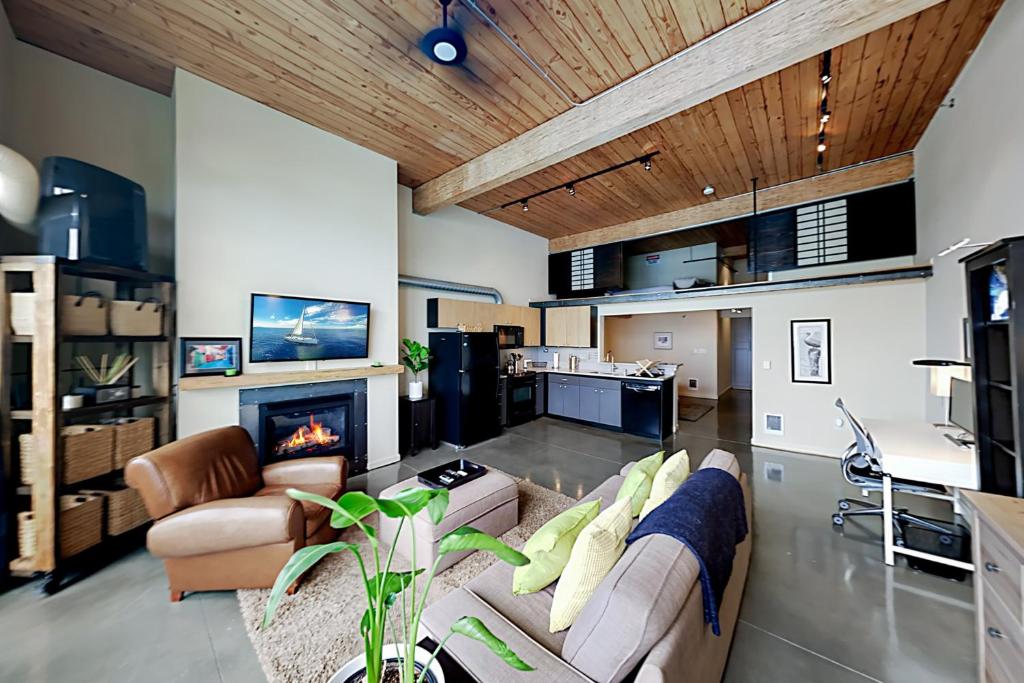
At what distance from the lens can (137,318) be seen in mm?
2836

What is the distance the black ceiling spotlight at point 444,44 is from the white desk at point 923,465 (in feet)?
13.4

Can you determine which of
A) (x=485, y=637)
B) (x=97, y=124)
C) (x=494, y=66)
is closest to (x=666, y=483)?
(x=485, y=637)

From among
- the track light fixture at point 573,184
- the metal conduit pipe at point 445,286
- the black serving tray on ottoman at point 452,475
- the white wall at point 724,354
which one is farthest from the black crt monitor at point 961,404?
the white wall at point 724,354

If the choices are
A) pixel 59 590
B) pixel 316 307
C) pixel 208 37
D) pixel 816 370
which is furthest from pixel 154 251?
pixel 816 370

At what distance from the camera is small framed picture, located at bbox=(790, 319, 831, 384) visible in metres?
4.82

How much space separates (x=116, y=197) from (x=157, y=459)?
2.01m

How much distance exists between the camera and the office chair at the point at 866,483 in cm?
279

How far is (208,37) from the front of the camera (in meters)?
2.75

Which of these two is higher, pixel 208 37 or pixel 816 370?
pixel 208 37

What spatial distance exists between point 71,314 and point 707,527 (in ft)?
13.1

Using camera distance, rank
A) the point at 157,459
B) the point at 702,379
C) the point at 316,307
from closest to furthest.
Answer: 1. the point at 157,459
2. the point at 316,307
3. the point at 702,379

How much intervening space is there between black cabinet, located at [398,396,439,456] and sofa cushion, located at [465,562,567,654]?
3.43m

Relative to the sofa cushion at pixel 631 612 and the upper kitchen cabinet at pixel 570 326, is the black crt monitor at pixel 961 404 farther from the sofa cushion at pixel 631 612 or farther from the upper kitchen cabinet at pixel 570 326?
the upper kitchen cabinet at pixel 570 326

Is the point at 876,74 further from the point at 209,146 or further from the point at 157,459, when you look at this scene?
the point at 157,459
